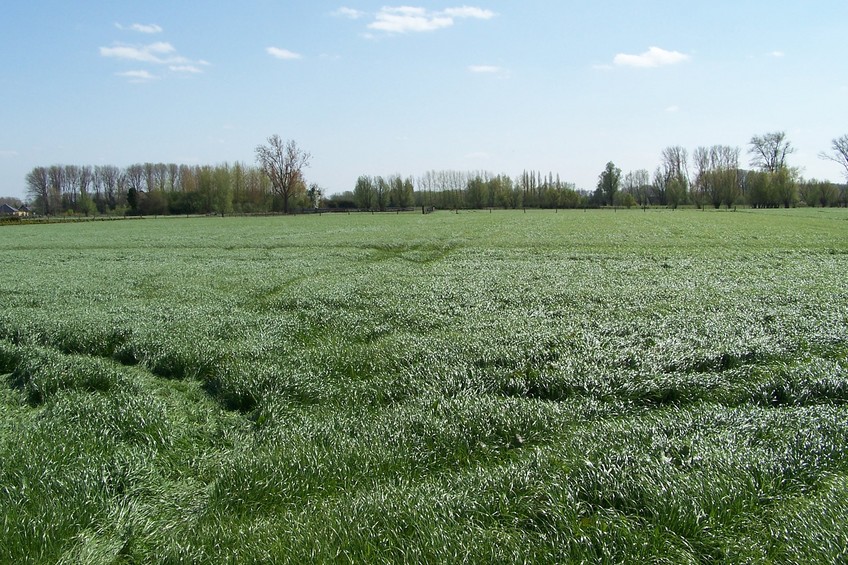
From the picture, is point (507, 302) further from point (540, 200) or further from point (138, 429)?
point (540, 200)

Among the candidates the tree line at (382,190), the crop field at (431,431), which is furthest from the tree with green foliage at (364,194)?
the crop field at (431,431)

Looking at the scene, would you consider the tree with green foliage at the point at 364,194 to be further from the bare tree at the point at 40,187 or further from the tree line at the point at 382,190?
the bare tree at the point at 40,187

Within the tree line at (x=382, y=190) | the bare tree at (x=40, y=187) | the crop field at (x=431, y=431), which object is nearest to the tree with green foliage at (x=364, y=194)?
the tree line at (x=382, y=190)

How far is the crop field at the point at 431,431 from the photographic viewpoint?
10.1 feet

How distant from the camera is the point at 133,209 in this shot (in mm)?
97125

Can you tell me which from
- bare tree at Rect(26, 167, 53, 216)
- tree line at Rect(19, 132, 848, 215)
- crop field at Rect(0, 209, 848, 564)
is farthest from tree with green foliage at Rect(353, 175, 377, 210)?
crop field at Rect(0, 209, 848, 564)

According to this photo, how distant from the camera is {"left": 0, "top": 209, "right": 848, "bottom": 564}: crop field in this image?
10.1ft

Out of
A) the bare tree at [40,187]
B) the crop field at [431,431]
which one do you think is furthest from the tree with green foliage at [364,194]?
the crop field at [431,431]

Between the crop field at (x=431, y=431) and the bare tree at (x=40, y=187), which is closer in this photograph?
the crop field at (x=431, y=431)

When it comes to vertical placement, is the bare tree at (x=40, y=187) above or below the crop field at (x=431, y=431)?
above

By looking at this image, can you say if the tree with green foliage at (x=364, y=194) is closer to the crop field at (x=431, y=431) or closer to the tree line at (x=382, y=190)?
the tree line at (x=382, y=190)

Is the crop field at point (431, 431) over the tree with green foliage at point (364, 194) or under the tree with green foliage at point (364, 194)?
under

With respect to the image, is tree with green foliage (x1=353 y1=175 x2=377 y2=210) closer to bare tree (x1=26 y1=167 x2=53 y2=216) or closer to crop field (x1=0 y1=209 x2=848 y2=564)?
bare tree (x1=26 y1=167 x2=53 y2=216)

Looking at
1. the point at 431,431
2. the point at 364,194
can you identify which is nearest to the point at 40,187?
the point at 364,194
